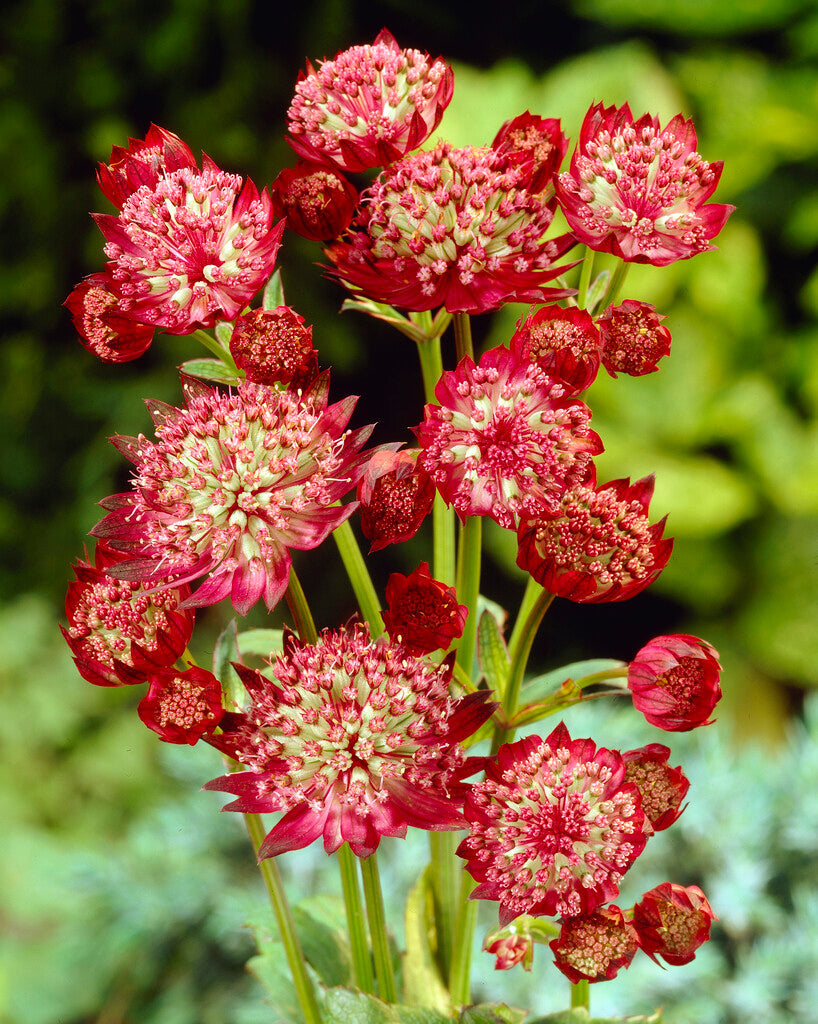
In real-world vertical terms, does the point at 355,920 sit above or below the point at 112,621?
below

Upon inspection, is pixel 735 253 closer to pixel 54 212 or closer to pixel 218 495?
pixel 54 212

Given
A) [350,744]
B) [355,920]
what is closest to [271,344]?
[350,744]

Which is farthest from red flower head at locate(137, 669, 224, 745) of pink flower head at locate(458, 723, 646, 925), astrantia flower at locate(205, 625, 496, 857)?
pink flower head at locate(458, 723, 646, 925)

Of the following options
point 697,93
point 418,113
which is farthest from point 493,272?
point 697,93

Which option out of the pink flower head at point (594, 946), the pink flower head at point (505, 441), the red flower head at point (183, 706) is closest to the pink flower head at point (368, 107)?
the pink flower head at point (505, 441)

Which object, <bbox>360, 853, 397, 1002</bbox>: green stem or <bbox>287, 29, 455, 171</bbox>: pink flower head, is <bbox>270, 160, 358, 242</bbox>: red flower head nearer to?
<bbox>287, 29, 455, 171</bbox>: pink flower head

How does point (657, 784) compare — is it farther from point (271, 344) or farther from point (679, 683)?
point (271, 344)

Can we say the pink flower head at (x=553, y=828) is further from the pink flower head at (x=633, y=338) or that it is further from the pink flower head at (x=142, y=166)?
the pink flower head at (x=142, y=166)
